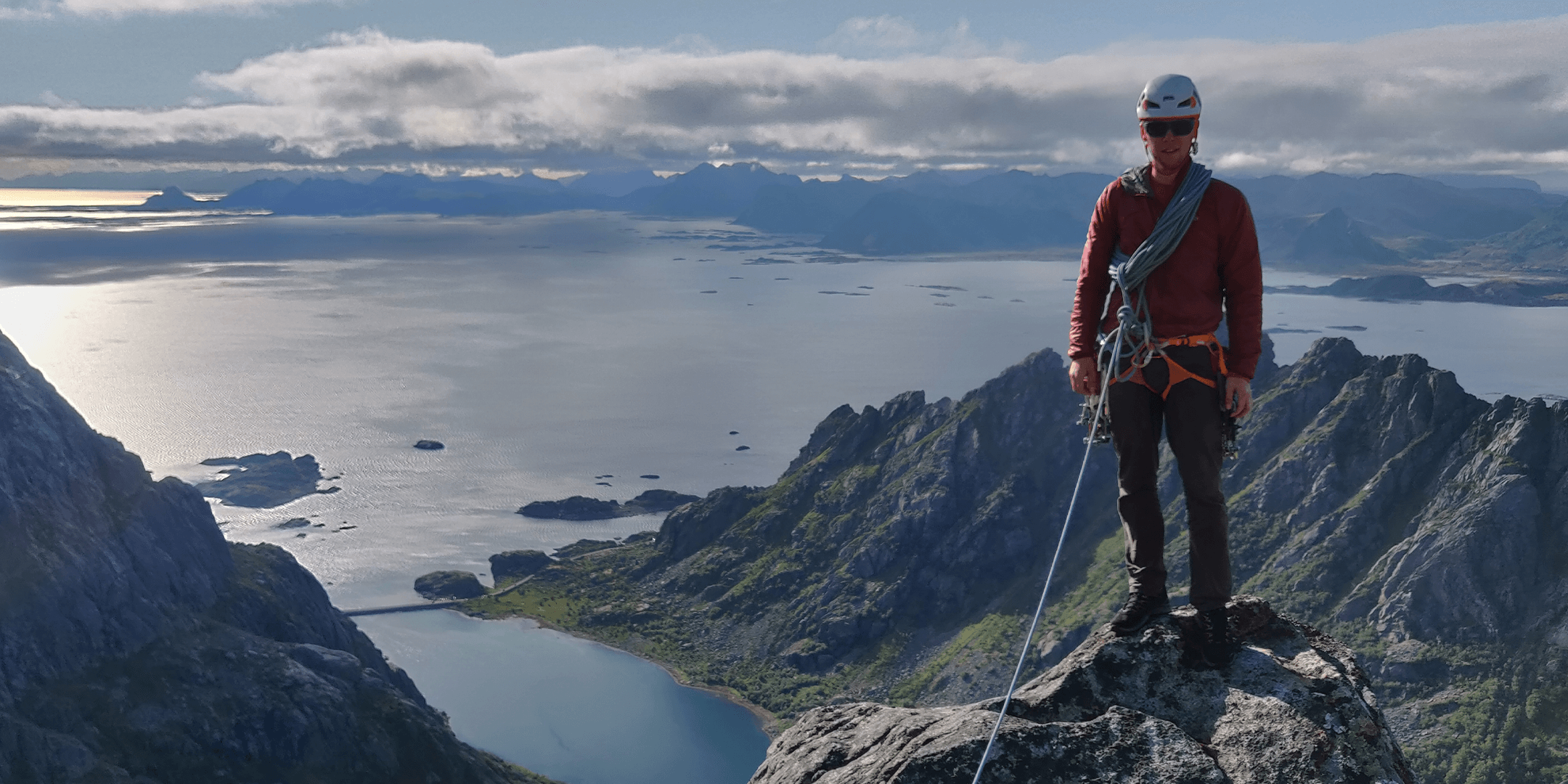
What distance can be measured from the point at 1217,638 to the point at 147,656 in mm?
116893

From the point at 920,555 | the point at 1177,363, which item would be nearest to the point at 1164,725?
the point at 1177,363

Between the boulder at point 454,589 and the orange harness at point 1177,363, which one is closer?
the orange harness at point 1177,363

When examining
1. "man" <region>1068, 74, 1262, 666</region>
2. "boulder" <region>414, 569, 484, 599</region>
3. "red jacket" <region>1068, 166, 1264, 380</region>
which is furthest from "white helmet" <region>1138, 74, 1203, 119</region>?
"boulder" <region>414, 569, 484, 599</region>

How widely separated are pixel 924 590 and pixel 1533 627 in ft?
285

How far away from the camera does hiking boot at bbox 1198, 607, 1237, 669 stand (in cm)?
1141

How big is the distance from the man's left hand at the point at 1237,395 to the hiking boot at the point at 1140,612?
2220 mm

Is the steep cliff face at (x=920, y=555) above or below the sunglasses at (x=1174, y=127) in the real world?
below

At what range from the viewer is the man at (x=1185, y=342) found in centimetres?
1184

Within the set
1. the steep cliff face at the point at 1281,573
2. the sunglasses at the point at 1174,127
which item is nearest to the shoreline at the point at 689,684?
the steep cliff face at the point at 1281,573

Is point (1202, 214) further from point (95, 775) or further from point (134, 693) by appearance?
point (134, 693)

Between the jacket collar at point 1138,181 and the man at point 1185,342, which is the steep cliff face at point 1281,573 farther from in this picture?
the jacket collar at point 1138,181

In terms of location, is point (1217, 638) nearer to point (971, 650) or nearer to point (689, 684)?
point (971, 650)

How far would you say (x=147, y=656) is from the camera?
343ft

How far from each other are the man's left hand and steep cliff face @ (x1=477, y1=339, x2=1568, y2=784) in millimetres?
104900
